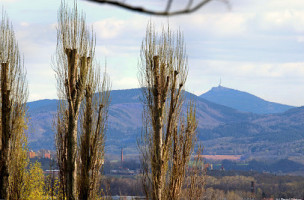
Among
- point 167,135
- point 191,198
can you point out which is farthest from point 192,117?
point 191,198

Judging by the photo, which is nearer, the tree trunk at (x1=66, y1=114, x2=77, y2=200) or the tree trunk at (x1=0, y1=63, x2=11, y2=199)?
the tree trunk at (x1=66, y1=114, x2=77, y2=200)

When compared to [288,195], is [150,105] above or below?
above

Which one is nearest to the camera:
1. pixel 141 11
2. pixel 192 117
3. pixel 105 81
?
pixel 141 11

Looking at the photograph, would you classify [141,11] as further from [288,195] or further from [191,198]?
[288,195]

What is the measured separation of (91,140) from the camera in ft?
52.4

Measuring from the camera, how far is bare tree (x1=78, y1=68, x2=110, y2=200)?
51.8 feet

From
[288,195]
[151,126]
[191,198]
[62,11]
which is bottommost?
[288,195]

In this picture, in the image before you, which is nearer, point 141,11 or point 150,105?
point 141,11

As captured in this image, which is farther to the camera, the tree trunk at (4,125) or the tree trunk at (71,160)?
the tree trunk at (4,125)

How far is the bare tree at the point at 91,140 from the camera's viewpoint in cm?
1579

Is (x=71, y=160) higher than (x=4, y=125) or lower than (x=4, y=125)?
lower

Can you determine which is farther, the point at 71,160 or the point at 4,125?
the point at 4,125

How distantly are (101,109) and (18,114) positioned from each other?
3068mm

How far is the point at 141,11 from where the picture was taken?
313 centimetres
